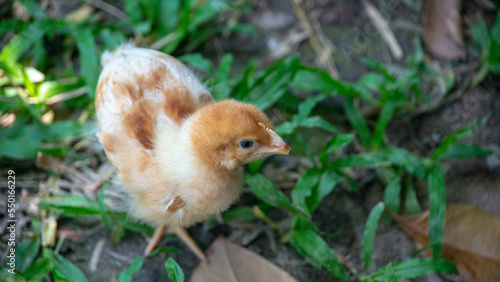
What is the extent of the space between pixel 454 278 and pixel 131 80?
8.47 feet

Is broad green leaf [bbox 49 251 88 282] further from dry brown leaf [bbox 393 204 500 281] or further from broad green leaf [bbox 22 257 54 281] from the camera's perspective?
dry brown leaf [bbox 393 204 500 281]

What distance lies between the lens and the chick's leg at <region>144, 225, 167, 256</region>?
3.24 metres

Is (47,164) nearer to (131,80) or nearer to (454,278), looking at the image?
(131,80)

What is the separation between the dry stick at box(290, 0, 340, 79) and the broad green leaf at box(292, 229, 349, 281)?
5.30ft

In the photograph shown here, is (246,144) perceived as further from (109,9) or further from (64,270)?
(109,9)

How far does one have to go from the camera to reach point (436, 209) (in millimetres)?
3078

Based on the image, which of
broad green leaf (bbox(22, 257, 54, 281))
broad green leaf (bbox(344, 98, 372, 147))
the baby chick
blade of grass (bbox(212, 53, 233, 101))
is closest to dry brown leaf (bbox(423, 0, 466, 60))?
broad green leaf (bbox(344, 98, 372, 147))

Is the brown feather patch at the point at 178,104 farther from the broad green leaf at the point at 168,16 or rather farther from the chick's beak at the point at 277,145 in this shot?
the broad green leaf at the point at 168,16

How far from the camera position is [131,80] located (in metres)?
2.98

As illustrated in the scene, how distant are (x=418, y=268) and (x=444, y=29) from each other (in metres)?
2.32

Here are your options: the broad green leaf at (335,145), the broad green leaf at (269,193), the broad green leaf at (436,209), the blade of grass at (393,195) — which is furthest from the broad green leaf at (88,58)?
the broad green leaf at (436,209)

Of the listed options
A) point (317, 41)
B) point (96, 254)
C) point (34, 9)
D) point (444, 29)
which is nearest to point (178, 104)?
point (96, 254)

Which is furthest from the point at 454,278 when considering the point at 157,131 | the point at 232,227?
the point at 157,131

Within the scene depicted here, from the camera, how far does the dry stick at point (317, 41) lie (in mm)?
4113
